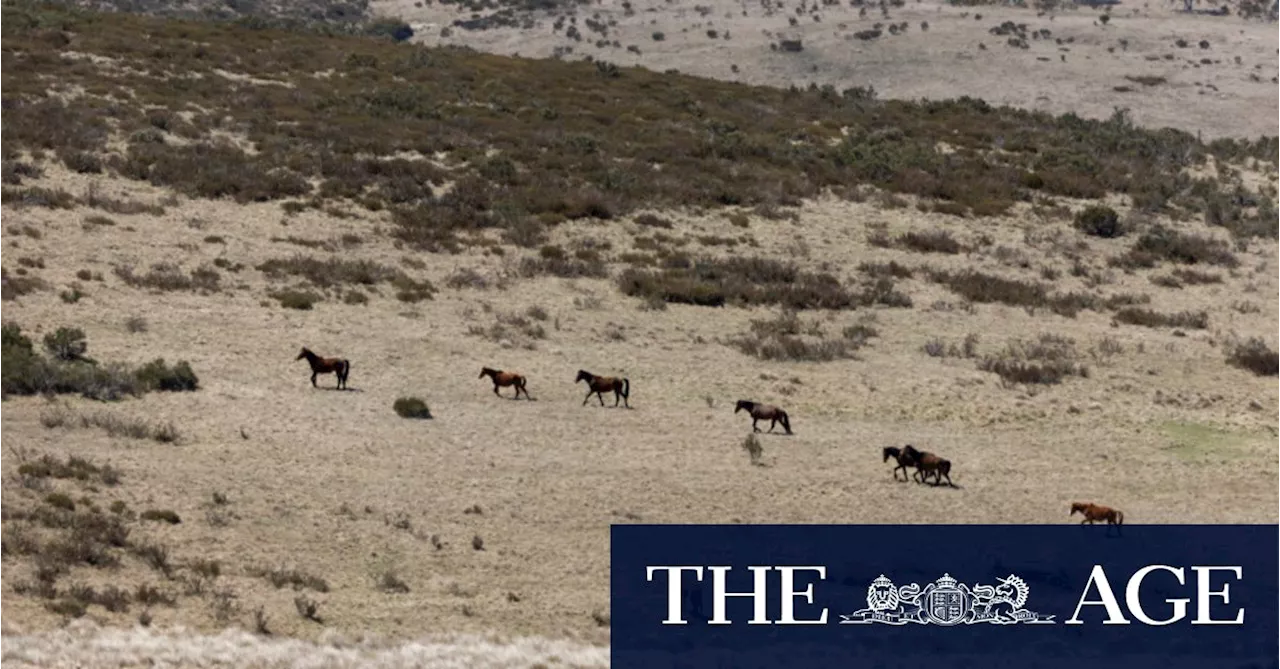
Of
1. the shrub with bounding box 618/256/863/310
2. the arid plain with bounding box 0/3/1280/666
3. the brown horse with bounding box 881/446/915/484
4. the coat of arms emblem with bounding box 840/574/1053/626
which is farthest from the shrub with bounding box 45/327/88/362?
the coat of arms emblem with bounding box 840/574/1053/626

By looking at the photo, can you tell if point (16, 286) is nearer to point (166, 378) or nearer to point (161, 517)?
point (166, 378)

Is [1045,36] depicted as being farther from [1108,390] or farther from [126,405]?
[126,405]

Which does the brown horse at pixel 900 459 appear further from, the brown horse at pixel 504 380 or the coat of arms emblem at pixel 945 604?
the brown horse at pixel 504 380

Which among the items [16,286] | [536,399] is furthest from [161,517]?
[16,286]

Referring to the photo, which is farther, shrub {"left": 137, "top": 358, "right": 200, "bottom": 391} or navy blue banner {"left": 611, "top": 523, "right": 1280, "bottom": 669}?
shrub {"left": 137, "top": 358, "right": 200, "bottom": 391}

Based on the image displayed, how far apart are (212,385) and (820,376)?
10.9m

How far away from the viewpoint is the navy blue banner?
734 inches

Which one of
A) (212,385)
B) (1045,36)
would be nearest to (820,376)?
(212,385)

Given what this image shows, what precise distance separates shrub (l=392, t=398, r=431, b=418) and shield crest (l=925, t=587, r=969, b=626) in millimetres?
9530

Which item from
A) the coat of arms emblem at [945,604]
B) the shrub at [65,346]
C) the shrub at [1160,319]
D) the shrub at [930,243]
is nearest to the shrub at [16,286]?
the shrub at [65,346]

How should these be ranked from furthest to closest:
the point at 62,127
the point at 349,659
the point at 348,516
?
the point at 62,127 < the point at 348,516 < the point at 349,659

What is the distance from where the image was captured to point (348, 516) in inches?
851

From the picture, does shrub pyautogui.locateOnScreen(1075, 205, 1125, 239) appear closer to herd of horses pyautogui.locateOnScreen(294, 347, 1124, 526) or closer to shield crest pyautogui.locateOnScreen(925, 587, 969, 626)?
herd of horses pyautogui.locateOnScreen(294, 347, 1124, 526)

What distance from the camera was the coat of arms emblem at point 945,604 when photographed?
65.1 feet
